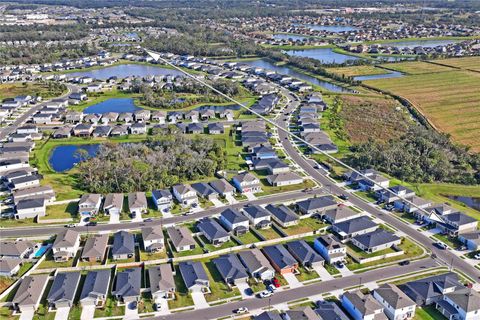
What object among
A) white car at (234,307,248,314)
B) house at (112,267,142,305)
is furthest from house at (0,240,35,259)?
white car at (234,307,248,314)

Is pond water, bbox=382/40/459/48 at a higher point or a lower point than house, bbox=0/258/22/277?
higher

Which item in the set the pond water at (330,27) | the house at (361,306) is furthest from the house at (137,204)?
the pond water at (330,27)

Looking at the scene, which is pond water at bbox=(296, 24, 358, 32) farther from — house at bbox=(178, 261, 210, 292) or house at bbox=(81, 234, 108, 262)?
house at bbox=(178, 261, 210, 292)

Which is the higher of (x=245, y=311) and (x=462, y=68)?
(x=462, y=68)

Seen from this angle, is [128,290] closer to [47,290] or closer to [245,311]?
[47,290]

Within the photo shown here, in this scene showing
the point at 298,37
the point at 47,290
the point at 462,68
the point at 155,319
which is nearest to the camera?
the point at 155,319

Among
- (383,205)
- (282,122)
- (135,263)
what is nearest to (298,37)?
(282,122)
